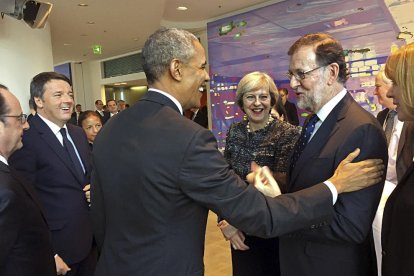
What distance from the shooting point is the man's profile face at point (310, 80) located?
1.51m

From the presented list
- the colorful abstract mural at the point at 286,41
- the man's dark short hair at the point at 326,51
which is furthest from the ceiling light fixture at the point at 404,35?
the man's dark short hair at the point at 326,51

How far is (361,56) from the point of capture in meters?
6.89

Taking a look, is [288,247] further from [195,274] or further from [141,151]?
[141,151]

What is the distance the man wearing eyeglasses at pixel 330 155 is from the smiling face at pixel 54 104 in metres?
1.54

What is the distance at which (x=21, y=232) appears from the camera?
1.57 metres

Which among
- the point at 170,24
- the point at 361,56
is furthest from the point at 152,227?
the point at 170,24

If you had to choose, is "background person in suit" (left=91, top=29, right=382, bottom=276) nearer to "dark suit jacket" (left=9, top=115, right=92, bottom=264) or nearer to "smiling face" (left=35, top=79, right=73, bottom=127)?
"dark suit jacket" (left=9, top=115, right=92, bottom=264)

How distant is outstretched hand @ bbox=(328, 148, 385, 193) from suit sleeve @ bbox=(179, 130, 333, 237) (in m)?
0.06

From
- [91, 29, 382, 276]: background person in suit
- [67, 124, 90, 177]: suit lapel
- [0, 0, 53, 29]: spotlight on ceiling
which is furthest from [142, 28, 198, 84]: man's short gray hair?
[0, 0, 53, 29]: spotlight on ceiling

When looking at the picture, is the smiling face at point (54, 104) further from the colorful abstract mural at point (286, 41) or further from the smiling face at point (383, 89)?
the colorful abstract mural at point (286, 41)

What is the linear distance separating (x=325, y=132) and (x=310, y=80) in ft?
0.77

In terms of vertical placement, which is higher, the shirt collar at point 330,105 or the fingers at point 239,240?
the shirt collar at point 330,105

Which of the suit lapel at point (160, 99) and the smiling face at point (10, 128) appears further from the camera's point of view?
the smiling face at point (10, 128)

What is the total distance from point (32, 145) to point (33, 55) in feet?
12.4
